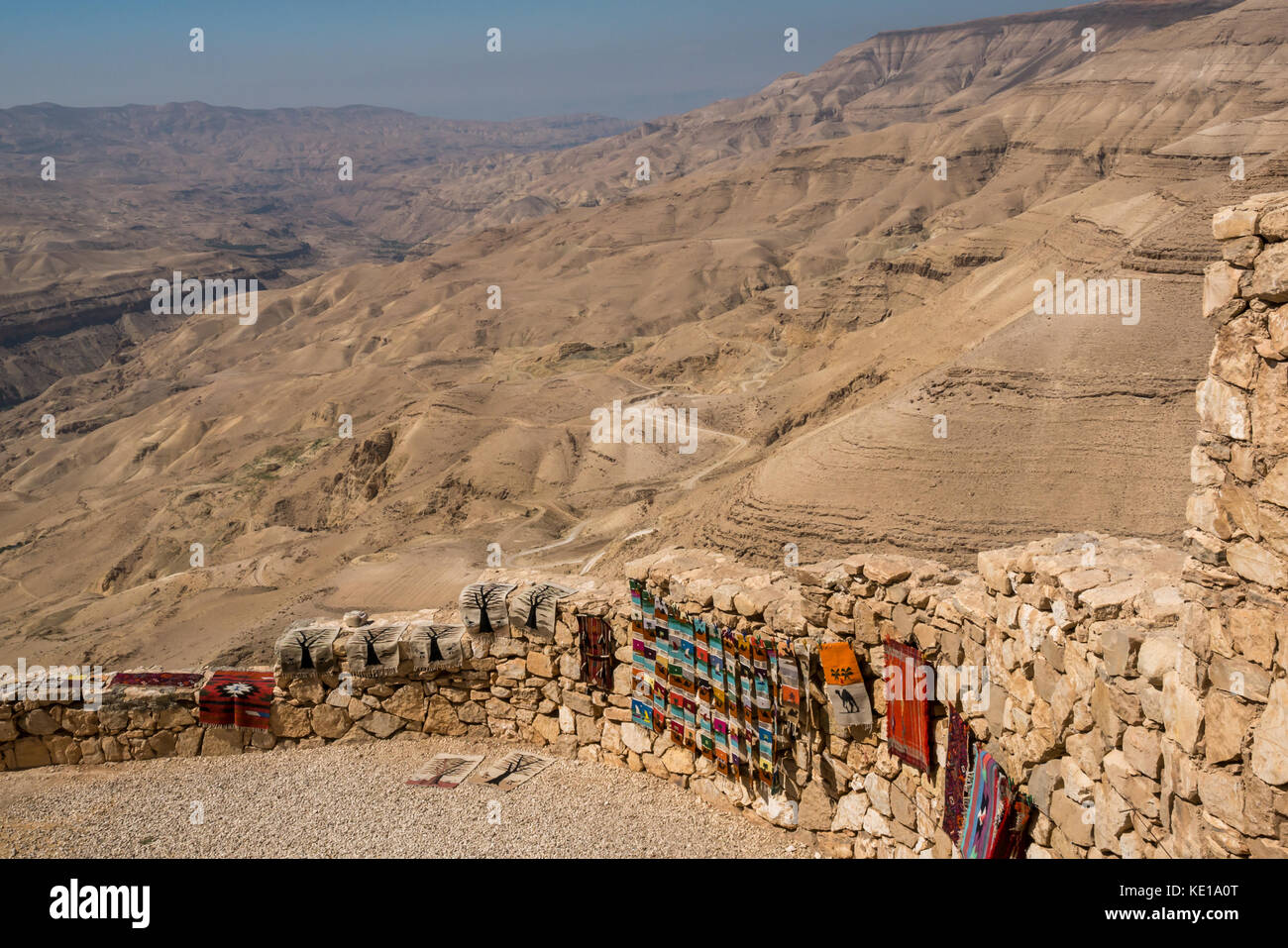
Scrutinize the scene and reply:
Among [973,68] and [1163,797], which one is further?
[973,68]

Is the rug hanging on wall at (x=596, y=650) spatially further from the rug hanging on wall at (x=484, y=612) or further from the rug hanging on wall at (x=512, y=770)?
the rug hanging on wall at (x=512, y=770)

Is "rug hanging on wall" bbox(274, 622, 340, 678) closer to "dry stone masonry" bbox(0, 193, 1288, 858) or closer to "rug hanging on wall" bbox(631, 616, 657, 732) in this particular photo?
"dry stone masonry" bbox(0, 193, 1288, 858)

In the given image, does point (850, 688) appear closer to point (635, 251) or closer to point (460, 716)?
point (460, 716)

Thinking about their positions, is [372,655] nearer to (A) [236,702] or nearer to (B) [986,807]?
(A) [236,702]

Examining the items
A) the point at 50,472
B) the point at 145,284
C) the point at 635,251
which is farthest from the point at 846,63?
the point at 50,472

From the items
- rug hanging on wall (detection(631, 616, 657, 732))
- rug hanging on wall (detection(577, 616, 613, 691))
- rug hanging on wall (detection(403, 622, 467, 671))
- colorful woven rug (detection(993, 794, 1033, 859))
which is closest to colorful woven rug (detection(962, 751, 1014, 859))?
colorful woven rug (detection(993, 794, 1033, 859))

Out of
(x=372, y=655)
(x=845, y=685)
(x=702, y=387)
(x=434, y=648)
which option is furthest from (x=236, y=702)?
(x=702, y=387)
